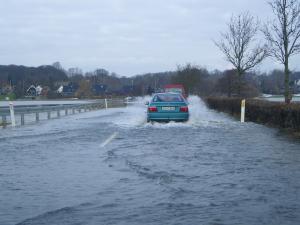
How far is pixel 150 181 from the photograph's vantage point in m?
8.45

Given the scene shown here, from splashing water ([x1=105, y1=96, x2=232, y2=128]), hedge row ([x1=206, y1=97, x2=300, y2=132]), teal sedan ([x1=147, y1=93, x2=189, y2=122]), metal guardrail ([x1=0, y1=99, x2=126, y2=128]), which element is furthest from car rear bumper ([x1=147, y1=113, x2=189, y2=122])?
metal guardrail ([x1=0, y1=99, x2=126, y2=128])

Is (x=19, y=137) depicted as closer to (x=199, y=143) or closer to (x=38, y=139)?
(x=38, y=139)

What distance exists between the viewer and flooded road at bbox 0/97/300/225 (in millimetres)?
6215

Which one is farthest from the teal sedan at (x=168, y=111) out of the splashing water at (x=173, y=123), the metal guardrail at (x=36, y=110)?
the metal guardrail at (x=36, y=110)

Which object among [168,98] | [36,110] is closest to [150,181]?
[168,98]

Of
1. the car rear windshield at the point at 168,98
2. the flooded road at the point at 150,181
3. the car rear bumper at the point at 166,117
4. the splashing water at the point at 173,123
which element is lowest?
the splashing water at the point at 173,123

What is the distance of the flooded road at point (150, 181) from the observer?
6215 mm

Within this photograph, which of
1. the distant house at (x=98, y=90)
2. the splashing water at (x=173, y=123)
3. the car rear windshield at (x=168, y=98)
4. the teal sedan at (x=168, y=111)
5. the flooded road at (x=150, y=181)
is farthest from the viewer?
the distant house at (x=98, y=90)

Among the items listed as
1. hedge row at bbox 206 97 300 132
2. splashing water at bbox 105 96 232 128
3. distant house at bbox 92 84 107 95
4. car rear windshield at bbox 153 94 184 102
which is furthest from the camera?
distant house at bbox 92 84 107 95

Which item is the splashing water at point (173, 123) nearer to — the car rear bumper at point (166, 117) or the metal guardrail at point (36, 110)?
the car rear bumper at point (166, 117)

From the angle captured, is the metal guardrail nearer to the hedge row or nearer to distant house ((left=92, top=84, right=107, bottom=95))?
the hedge row

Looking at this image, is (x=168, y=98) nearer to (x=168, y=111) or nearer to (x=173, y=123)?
(x=168, y=111)

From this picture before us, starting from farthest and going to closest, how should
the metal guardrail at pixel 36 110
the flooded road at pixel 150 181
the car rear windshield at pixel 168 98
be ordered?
1. the metal guardrail at pixel 36 110
2. the car rear windshield at pixel 168 98
3. the flooded road at pixel 150 181

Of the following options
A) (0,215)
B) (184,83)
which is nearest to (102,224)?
(0,215)
